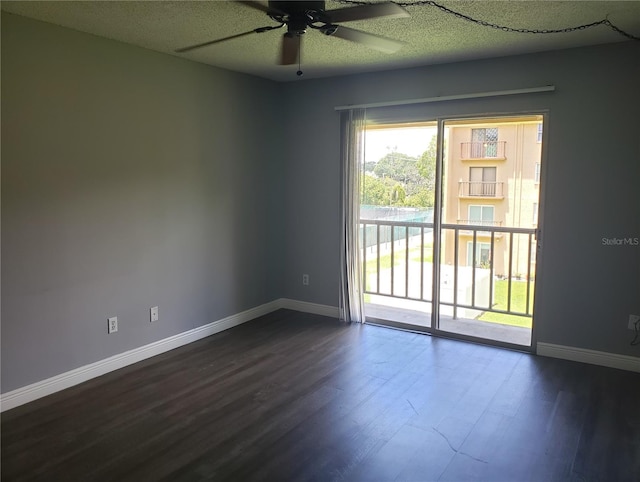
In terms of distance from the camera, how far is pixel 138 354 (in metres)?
3.70

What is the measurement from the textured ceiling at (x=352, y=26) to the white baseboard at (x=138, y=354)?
2296mm

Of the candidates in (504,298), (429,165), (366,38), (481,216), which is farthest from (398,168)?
(366,38)

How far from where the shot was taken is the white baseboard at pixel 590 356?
3520 mm

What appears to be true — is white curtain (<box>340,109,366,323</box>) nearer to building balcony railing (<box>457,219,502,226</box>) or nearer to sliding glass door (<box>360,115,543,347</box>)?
sliding glass door (<box>360,115,543,347</box>)

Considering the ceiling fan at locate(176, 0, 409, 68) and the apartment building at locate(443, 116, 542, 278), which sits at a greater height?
the ceiling fan at locate(176, 0, 409, 68)

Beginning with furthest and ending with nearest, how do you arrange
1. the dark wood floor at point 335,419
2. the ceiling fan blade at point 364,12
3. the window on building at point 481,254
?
the window on building at point 481,254 < the dark wood floor at point 335,419 < the ceiling fan blade at point 364,12

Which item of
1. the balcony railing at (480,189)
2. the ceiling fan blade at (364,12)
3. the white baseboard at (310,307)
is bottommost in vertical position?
the white baseboard at (310,307)

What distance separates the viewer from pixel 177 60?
3.83m

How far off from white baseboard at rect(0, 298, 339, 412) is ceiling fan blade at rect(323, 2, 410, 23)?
280 centimetres

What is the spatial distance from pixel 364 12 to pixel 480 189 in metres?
2.88

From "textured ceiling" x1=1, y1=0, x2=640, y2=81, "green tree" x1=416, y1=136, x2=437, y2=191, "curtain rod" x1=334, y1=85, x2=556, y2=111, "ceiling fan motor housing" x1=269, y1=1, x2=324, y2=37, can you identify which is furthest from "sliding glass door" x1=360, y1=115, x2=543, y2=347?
"ceiling fan motor housing" x1=269, y1=1, x2=324, y2=37

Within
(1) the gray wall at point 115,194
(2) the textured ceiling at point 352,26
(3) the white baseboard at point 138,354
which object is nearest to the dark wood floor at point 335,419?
(3) the white baseboard at point 138,354

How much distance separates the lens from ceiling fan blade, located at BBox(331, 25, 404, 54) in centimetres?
239

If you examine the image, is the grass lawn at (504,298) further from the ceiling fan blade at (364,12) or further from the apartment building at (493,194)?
the ceiling fan blade at (364,12)
